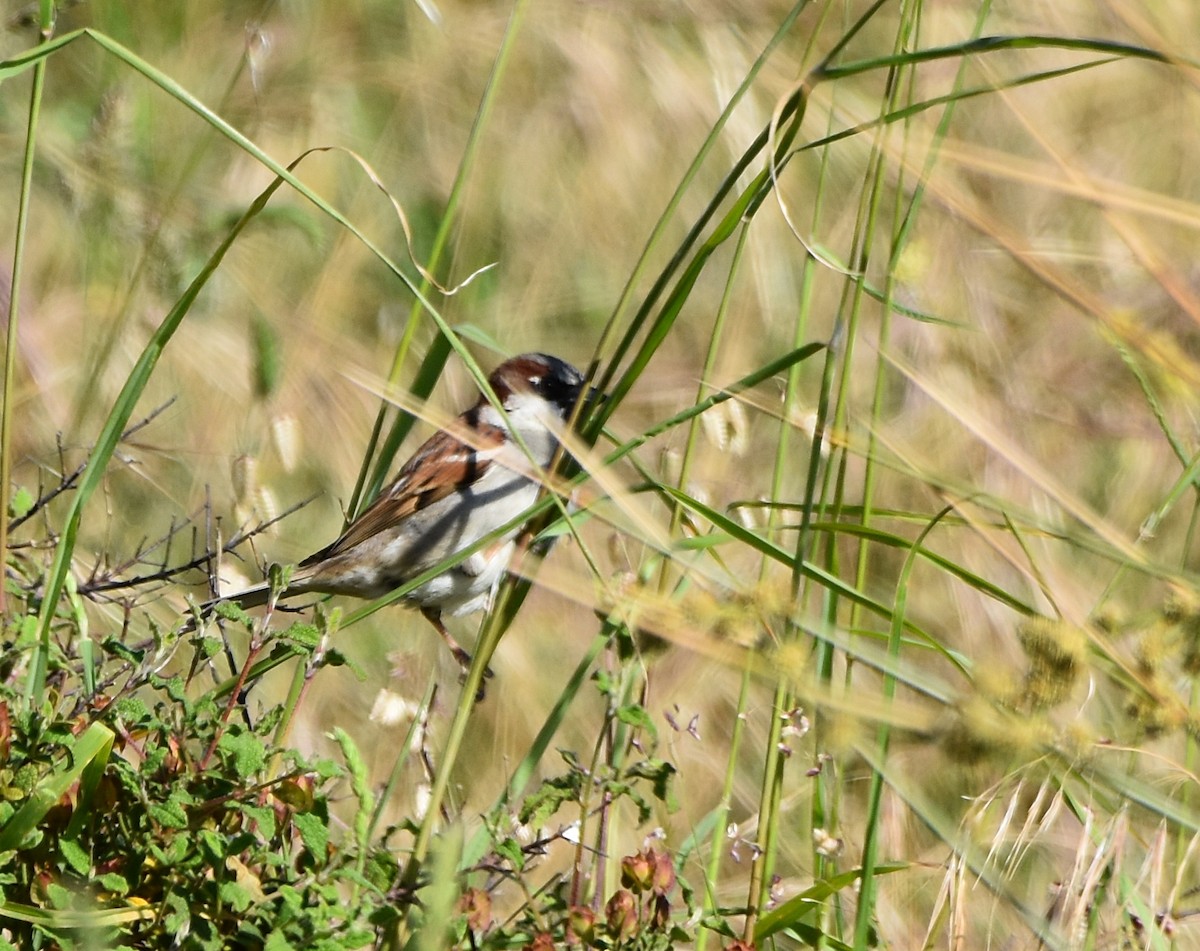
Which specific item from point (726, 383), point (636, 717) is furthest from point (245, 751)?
point (726, 383)

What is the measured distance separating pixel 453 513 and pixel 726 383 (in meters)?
1.30

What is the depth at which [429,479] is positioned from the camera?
3570 mm

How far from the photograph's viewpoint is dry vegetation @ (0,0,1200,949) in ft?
4.40

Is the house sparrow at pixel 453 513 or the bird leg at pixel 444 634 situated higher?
the house sparrow at pixel 453 513

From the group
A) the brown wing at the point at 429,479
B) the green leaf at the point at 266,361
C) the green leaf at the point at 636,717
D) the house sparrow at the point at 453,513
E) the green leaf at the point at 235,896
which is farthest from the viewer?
the brown wing at the point at 429,479

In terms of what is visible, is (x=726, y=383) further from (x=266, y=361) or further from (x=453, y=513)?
(x=453, y=513)

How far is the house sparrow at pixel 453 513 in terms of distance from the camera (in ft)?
10.9

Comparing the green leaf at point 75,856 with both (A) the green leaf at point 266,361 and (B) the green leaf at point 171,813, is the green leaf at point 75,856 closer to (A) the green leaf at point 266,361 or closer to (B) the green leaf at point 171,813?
(B) the green leaf at point 171,813

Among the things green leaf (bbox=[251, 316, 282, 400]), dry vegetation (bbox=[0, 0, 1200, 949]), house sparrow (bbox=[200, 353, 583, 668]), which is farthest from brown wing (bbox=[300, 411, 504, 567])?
green leaf (bbox=[251, 316, 282, 400])

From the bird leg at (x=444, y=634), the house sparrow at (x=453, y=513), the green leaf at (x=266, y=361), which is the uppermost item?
the green leaf at (x=266, y=361)

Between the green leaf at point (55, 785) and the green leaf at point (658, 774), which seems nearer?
the green leaf at point (55, 785)

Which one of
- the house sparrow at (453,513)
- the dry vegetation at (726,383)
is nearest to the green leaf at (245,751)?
the dry vegetation at (726,383)

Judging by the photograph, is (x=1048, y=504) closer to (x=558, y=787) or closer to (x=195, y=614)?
(x=558, y=787)

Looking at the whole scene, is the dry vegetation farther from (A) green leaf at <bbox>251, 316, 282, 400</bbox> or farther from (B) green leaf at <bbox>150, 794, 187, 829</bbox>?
(B) green leaf at <bbox>150, 794, 187, 829</bbox>
